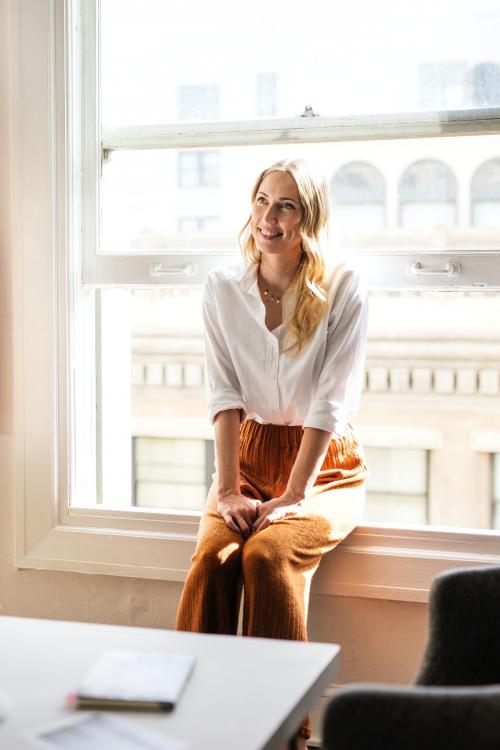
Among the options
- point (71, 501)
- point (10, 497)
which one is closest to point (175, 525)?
point (71, 501)

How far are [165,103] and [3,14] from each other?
0.53m

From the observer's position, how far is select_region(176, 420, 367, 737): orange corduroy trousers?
2195 mm

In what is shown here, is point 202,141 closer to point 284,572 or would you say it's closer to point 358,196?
point 358,196

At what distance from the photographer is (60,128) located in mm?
2822

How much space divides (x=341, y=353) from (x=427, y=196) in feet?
1.85

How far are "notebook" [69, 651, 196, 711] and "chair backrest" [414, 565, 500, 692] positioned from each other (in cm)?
39

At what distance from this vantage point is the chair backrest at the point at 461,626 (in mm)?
1582

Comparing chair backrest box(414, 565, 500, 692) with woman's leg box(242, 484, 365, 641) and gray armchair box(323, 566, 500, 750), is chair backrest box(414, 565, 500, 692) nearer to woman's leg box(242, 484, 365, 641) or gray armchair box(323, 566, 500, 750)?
gray armchair box(323, 566, 500, 750)

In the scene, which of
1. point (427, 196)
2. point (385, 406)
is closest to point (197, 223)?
point (427, 196)

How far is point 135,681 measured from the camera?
1456mm

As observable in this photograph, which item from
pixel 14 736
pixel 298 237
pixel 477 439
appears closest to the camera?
pixel 14 736

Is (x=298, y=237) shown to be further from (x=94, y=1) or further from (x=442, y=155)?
(x=94, y=1)

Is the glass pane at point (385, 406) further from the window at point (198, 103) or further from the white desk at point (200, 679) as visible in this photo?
the white desk at point (200, 679)

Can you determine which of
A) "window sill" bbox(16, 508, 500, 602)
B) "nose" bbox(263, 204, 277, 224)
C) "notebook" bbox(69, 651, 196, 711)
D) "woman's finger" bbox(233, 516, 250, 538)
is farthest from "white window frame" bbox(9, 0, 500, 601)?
"notebook" bbox(69, 651, 196, 711)
